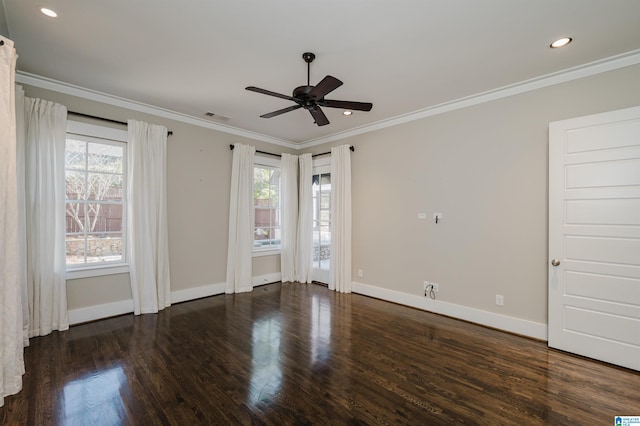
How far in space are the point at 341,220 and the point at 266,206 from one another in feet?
5.20

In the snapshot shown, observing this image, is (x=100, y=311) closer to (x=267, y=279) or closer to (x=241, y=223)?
(x=241, y=223)

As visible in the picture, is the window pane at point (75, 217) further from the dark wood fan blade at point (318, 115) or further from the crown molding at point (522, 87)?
the crown molding at point (522, 87)

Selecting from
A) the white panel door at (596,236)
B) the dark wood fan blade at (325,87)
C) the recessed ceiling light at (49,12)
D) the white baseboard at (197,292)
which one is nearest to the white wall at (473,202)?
the white panel door at (596,236)

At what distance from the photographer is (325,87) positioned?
2414 millimetres

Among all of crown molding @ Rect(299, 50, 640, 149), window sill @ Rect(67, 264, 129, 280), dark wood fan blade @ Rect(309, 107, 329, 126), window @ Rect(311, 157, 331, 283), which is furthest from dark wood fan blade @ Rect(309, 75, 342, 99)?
window sill @ Rect(67, 264, 129, 280)

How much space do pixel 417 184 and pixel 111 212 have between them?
14.4 feet

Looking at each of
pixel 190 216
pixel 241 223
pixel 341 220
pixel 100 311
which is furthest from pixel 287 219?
pixel 100 311

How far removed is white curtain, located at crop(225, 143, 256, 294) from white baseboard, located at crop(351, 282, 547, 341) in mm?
2010

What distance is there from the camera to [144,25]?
2334 mm

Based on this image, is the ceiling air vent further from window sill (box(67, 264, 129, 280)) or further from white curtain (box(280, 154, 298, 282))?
window sill (box(67, 264, 129, 280))

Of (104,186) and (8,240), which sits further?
(104,186)

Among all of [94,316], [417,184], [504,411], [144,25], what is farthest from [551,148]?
[94,316]

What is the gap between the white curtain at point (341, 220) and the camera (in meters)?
5.02

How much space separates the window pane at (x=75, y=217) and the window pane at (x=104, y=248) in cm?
16
